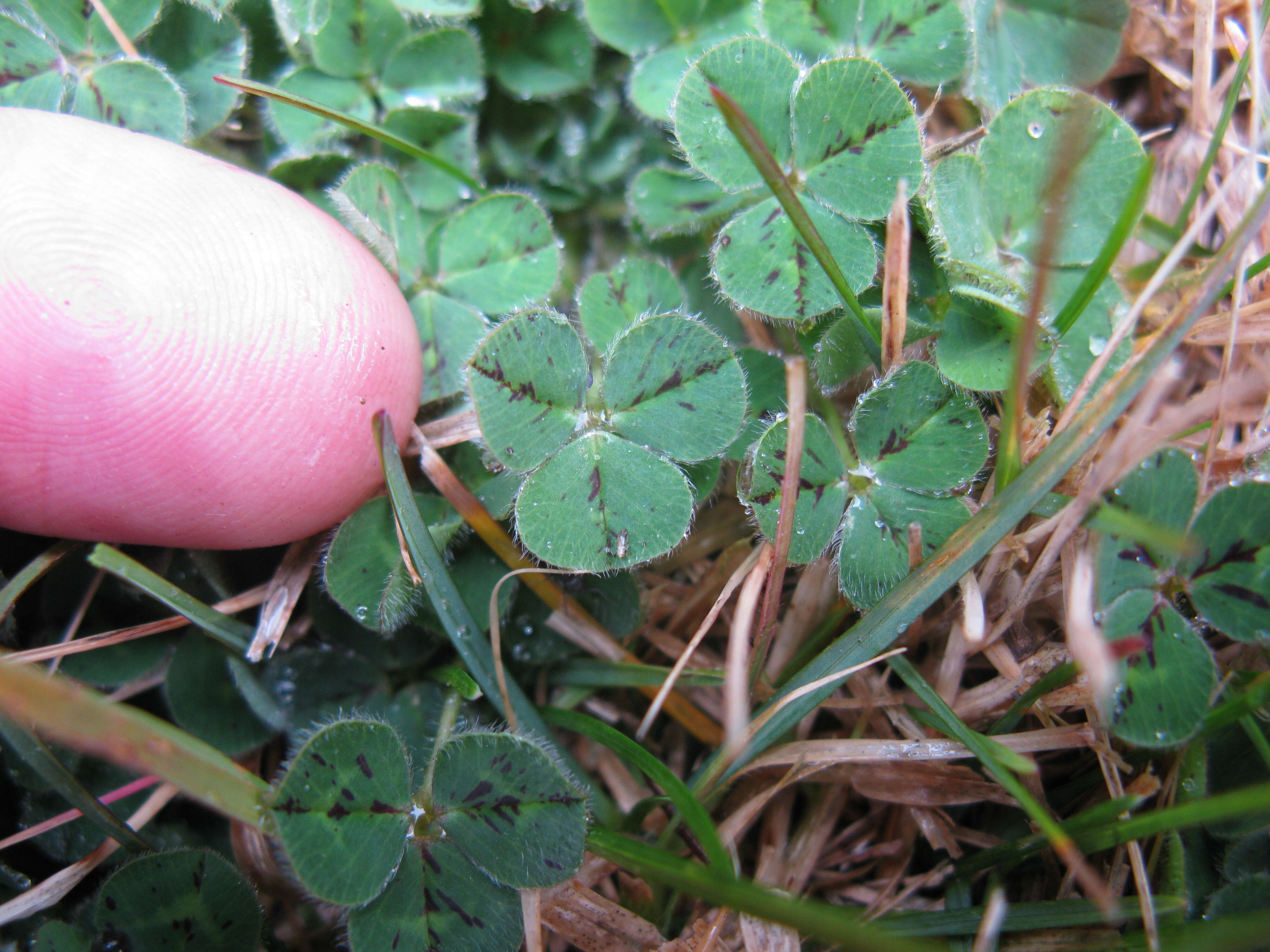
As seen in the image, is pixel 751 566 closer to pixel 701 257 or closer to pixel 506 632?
pixel 506 632

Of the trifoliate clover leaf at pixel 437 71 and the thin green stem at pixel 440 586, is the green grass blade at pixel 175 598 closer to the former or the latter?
the thin green stem at pixel 440 586

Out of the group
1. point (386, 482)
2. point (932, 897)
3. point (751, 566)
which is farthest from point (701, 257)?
point (932, 897)

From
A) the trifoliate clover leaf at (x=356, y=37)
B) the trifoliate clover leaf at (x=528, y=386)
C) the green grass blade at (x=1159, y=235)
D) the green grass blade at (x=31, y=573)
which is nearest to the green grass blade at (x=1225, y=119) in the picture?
the green grass blade at (x=1159, y=235)

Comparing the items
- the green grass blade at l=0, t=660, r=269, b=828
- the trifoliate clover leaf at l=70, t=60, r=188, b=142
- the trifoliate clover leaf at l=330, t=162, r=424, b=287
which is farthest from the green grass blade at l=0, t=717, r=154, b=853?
the trifoliate clover leaf at l=70, t=60, r=188, b=142

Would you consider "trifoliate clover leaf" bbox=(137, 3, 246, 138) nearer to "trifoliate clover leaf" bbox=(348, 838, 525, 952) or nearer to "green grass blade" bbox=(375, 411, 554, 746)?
"green grass blade" bbox=(375, 411, 554, 746)

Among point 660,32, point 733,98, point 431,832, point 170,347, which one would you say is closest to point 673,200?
point 733,98

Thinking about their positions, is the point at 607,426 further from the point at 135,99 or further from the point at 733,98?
the point at 135,99
